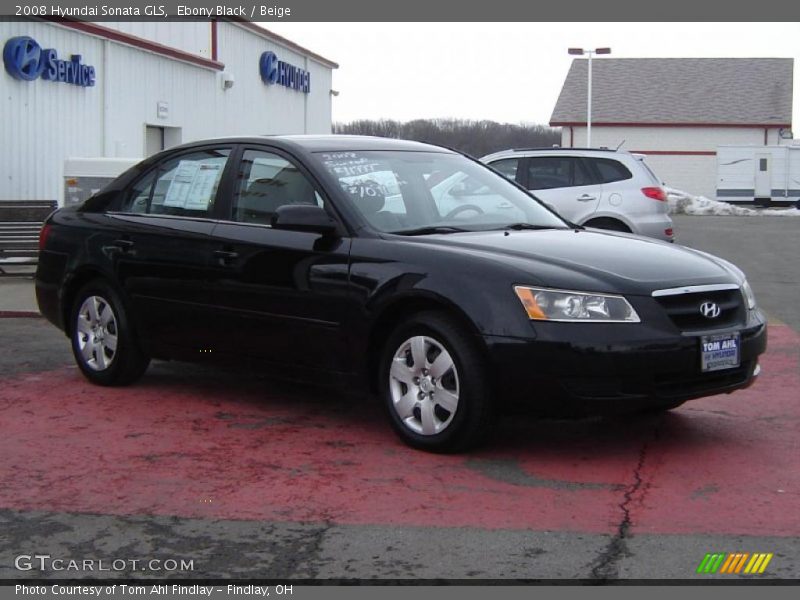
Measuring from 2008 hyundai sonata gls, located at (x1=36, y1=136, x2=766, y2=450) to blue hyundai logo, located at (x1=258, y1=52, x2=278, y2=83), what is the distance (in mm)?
22039

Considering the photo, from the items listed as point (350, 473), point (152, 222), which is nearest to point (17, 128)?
point (152, 222)

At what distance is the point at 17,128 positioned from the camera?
1752 centimetres

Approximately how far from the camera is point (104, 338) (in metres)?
7.69

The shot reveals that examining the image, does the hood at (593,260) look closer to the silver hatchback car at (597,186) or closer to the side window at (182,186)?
the side window at (182,186)

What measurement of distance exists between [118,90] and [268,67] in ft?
32.1

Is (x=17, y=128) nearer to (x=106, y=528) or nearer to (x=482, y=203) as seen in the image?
(x=482, y=203)

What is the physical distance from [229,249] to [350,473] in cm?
179

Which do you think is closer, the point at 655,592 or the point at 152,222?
the point at 655,592

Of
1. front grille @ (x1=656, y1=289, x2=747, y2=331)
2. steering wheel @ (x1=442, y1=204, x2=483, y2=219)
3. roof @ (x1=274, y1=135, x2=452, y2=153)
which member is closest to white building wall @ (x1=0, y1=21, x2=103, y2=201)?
roof @ (x1=274, y1=135, x2=452, y2=153)

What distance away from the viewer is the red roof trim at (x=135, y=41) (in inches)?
730

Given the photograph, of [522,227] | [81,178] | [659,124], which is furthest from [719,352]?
[659,124]

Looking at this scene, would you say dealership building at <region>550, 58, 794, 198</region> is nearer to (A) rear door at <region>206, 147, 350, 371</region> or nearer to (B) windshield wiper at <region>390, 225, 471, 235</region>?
(A) rear door at <region>206, 147, 350, 371</region>

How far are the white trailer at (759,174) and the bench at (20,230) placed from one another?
34359 mm

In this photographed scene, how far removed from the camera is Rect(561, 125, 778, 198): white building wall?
187 feet
